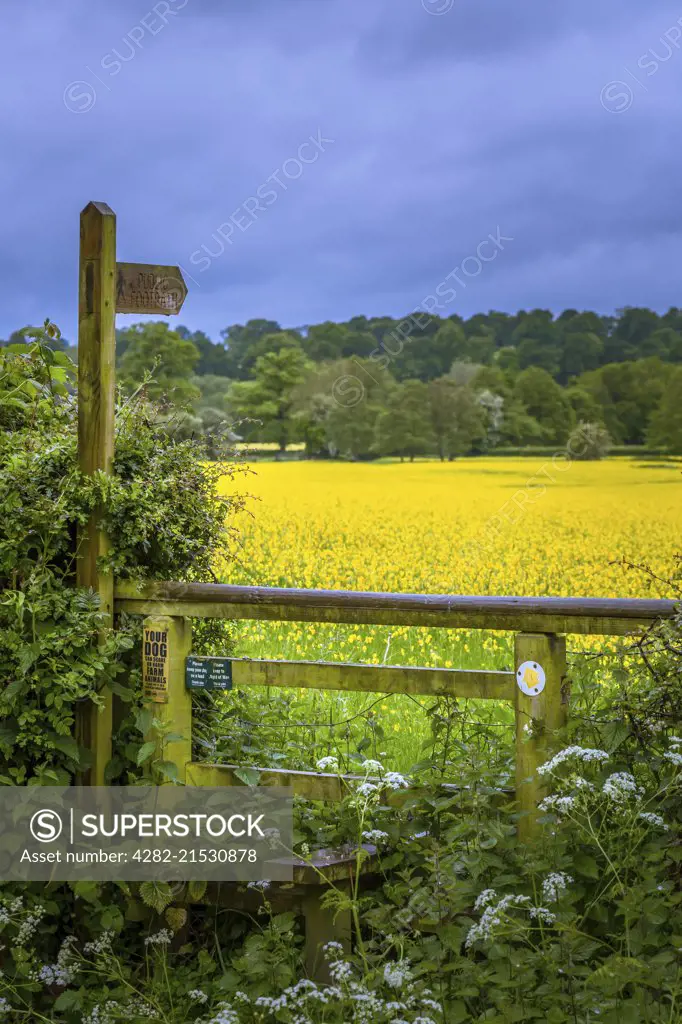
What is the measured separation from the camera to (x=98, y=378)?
424 cm

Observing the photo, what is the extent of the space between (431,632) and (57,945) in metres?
3.66

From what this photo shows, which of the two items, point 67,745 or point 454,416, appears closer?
point 67,745

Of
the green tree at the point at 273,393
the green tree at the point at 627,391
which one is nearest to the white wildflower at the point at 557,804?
the green tree at the point at 273,393

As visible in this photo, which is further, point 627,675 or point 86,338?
point 86,338

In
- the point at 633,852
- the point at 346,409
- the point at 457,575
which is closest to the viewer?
the point at 633,852

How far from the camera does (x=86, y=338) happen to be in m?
4.25

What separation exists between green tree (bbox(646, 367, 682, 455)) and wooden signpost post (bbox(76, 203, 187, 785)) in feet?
46.5

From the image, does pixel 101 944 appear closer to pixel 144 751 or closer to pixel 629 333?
pixel 144 751

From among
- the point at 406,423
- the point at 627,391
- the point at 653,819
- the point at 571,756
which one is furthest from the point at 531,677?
the point at 627,391

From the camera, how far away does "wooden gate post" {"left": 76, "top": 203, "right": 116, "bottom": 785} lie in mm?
4246

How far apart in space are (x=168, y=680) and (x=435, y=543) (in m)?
6.98

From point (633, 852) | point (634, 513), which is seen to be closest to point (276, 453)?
point (634, 513)

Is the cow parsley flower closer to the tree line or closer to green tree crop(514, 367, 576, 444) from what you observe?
the tree line

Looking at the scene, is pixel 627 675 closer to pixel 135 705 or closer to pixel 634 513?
pixel 135 705
